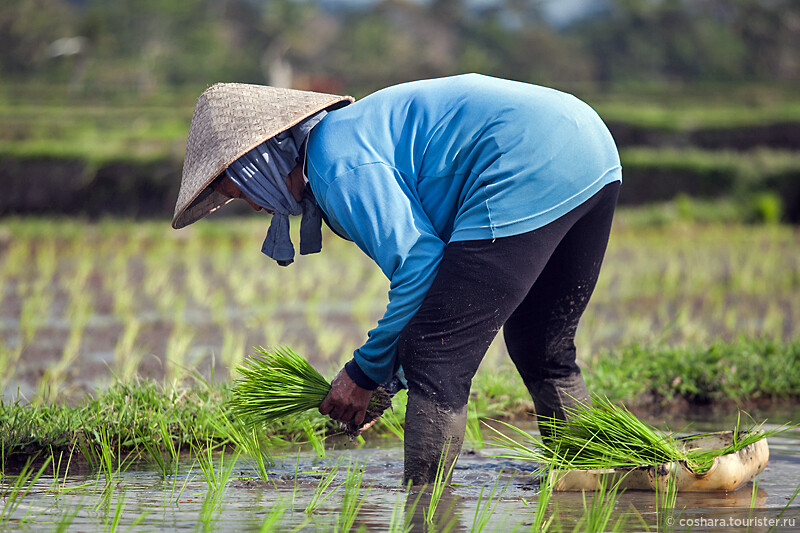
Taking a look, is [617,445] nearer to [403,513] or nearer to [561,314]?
[561,314]

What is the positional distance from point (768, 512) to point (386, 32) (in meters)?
38.0

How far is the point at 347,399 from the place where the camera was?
264 centimetres

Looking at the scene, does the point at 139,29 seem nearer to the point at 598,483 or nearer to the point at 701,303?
the point at 701,303

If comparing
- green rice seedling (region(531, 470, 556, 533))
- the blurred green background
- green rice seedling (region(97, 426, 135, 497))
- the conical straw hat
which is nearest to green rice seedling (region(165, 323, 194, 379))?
green rice seedling (region(97, 426, 135, 497))

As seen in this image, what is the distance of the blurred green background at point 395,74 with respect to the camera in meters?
15.6

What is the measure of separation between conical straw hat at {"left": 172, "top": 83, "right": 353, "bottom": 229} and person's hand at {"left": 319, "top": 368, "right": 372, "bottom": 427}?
2.08ft

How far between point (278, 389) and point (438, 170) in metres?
0.97

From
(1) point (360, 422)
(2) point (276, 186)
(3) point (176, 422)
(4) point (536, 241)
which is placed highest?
(2) point (276, 186)

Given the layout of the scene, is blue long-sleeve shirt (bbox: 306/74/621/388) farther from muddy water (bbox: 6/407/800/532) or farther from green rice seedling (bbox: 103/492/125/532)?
green rice seedling (bbox: 103/492/125/532)

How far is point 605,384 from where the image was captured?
13.9 feet

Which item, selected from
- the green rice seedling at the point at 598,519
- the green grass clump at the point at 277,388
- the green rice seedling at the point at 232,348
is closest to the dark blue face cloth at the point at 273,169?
the green grass clump at the point at 277,388

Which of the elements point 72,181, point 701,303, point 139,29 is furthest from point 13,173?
point 139,29

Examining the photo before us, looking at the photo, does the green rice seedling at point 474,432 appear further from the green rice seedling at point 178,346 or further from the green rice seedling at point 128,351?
the green rice seedling at point 178,346

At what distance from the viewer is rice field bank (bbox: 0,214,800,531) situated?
2.62 metres
